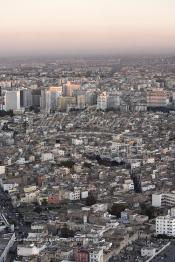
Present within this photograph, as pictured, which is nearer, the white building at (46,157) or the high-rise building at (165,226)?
the high-rise building at (165,226)

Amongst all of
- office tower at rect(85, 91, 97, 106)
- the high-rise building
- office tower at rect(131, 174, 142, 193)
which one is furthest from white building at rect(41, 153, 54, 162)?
office tower at rect(85, 91, 97, 106)

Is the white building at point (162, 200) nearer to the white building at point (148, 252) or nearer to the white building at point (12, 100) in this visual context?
the white building at point (148, 252)

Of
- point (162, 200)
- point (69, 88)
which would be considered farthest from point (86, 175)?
point (69, 88)

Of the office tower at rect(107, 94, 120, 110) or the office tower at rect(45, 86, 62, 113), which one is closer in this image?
the office tower at rect(107, 94, 120, 110)

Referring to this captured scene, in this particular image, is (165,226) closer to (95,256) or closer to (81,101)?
(95,256)

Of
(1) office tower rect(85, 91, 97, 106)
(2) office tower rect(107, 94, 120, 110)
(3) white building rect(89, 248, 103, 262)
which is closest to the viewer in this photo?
(3) white building rect(89, 248, 103, 262)

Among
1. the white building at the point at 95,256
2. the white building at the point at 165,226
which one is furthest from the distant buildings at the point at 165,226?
the white building at the point at 95,256

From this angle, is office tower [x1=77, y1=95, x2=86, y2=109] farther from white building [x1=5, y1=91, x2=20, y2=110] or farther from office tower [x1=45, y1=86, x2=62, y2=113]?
white building [x1=5, y1=91, x2=20, y2=110]
